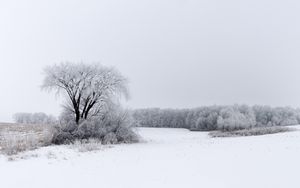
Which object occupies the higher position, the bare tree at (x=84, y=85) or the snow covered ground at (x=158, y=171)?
the bare tree at (x=84, y=85)

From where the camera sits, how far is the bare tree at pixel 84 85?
29156 millimetres

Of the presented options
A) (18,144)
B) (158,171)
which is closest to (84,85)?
(18,144)

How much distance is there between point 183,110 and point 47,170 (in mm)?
95617

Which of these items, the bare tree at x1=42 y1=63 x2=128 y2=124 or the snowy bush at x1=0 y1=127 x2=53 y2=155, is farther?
the bare tree at x1=42 y1=63 x2=128 y2=124

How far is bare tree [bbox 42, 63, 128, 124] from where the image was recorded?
2916cm

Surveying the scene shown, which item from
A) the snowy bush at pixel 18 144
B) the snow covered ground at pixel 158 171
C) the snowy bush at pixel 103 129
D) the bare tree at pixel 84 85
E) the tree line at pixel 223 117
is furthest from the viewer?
the tree line at pixel 223 117

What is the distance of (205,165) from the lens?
12273mm

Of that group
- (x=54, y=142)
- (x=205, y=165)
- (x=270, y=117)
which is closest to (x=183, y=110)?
(x=270, y=117)

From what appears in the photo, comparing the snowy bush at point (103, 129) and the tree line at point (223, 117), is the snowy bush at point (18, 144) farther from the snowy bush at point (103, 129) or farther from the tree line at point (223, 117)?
the tree line at point (223, 117)

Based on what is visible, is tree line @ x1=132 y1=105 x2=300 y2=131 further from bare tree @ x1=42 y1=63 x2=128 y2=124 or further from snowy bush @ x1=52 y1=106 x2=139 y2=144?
snowy bush @ x1=52 y1=106 x2=139 y2=144

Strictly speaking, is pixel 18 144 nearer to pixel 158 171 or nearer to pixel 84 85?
pixel 158 171

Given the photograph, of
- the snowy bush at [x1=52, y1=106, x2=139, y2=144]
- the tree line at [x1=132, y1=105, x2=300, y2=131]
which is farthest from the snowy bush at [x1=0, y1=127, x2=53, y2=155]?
the tree line at [x1=132, y1=105, x2=300, y2=131]

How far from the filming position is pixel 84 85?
29.1 metres

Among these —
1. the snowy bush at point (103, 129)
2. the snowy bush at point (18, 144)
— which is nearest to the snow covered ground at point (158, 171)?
the snowy bush at point (18, 144)
